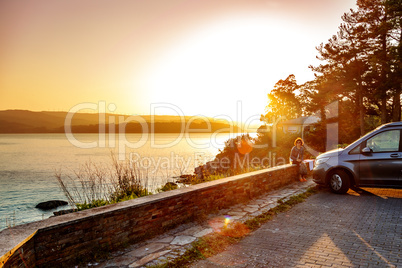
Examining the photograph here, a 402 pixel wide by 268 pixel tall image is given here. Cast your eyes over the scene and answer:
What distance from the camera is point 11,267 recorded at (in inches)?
121

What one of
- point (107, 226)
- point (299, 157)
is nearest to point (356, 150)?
point (299, 157)

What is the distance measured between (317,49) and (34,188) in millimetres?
37191

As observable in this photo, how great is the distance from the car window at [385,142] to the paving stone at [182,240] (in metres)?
6.44

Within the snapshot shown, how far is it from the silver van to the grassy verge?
3.02 metres

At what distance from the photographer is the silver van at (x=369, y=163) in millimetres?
8000

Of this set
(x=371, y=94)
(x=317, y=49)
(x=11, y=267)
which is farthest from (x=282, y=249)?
(x=317, y=49)

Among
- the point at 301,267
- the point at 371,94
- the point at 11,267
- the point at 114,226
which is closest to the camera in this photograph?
the point at 11,267

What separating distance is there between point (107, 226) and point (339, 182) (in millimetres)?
7377

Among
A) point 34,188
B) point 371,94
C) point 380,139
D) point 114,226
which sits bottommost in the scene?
point 34,188

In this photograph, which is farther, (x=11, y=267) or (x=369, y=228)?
(x=369, y=228)

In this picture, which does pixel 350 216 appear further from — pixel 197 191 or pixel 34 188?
pixel 34 188

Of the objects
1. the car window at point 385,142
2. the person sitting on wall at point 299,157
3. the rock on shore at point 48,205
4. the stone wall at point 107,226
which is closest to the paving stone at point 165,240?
the stone wall at point 107,226

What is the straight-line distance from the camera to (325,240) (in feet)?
16.3

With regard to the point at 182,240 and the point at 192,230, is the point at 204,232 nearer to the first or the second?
the point at 192,230
